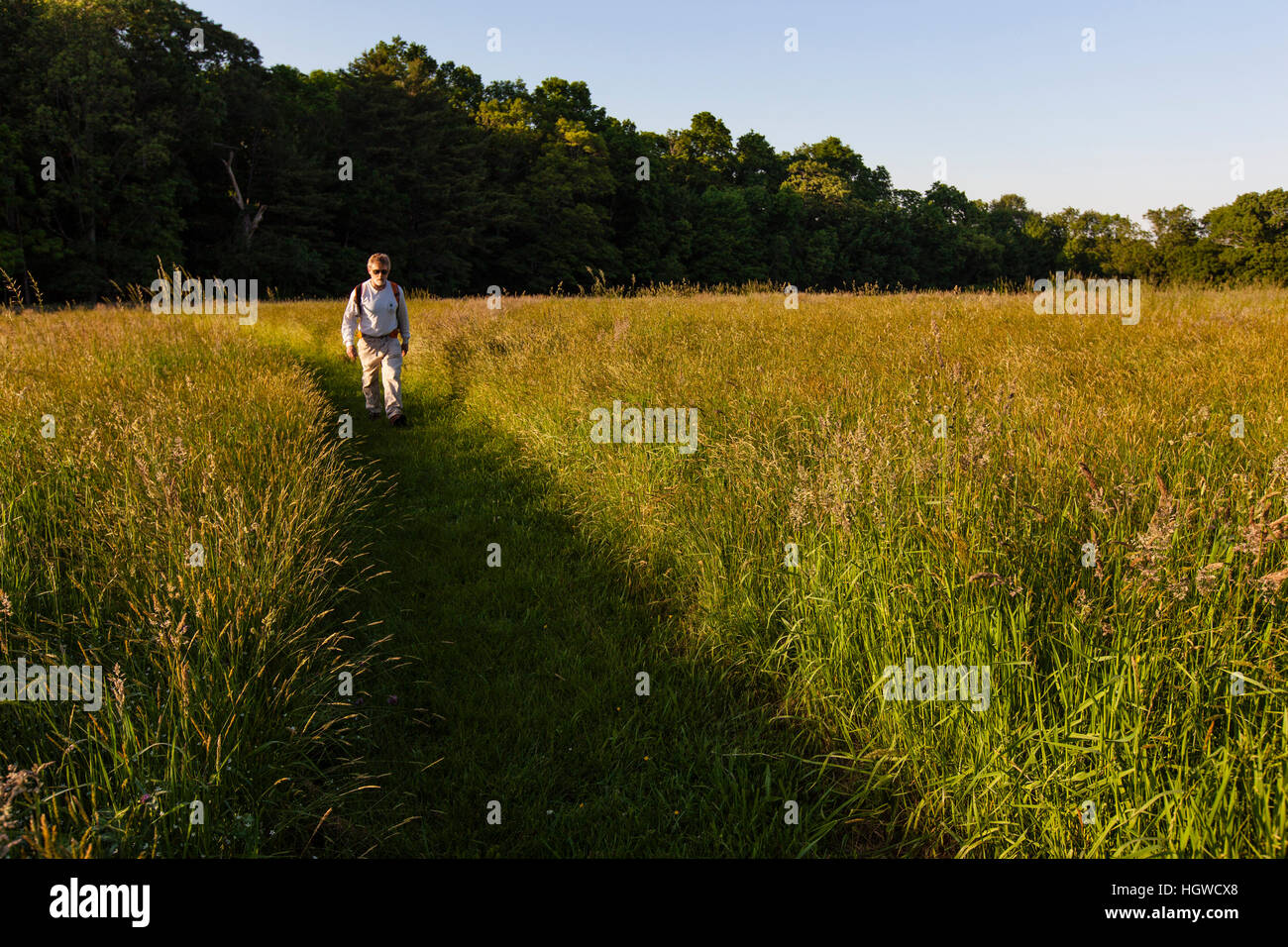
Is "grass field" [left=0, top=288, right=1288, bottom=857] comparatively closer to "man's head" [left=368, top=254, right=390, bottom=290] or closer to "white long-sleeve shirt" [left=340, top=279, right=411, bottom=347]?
"white long-sleeve shirt" [left=340, top=279, right=411, bottom=347]

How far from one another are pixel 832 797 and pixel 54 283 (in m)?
39.0

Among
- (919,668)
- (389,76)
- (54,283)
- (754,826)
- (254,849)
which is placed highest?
(389,76)

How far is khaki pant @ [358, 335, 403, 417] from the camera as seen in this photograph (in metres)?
8.73

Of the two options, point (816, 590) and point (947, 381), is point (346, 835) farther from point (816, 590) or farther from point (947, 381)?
point (947, 381)

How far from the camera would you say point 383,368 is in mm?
8867

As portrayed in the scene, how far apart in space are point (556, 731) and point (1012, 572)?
199 centimetres

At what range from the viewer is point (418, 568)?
14.9ft

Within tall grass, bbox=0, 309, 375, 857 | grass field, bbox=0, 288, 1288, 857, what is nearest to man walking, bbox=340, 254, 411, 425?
grass field, bbox=0, 288, 1288, 857

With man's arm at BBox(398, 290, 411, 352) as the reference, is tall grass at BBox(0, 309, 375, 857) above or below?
below

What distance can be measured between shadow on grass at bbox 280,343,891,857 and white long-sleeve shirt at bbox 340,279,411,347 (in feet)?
15.8

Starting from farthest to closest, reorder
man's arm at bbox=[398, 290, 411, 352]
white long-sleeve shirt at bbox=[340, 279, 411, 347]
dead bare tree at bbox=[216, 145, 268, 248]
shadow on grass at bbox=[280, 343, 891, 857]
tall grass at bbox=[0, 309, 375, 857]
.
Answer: dead bare tree at bbox=[216, 145, 268, 248]
man's arm at bbox=[398, 290, 411, 352]
white long-sleeve shirt at bbox=[340, 279, 411, 347]
shadow on grass at bbox=[280, 343, 891, 857]
tall grass at bbox=[0, 309, 375, 857]

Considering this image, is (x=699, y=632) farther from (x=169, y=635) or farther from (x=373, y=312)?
(x=373, y=312)

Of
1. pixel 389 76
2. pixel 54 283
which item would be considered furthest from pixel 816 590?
pixel 389 76

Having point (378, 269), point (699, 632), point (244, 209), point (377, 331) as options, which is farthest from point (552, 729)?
point (244, 209)
